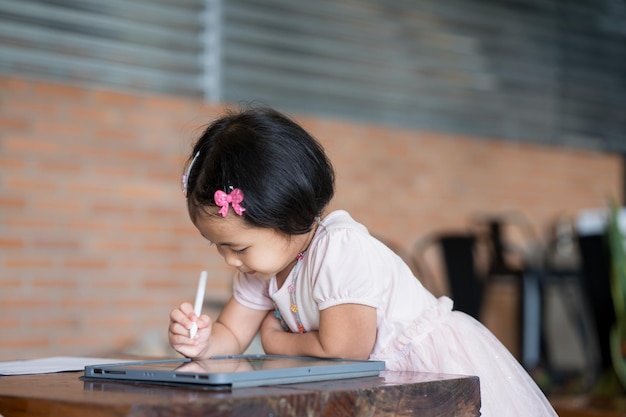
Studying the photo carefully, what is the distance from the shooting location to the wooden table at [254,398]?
32.0 inches

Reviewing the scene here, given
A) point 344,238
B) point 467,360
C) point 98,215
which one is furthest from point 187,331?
point 98,215

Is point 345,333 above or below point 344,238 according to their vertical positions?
below

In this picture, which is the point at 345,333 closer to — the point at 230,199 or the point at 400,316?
the point at 400,316

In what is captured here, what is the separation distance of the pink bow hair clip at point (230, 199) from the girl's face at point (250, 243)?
18 millimetres

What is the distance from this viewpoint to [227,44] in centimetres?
407

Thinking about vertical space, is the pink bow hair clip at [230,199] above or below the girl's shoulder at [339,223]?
above

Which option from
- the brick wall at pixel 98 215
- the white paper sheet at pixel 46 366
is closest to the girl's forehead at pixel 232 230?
the white paper sheet at pixel 46 366

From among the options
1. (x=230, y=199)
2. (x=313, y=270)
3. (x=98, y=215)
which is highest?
(x=230, y=199)

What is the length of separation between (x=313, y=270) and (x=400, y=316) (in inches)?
5.3

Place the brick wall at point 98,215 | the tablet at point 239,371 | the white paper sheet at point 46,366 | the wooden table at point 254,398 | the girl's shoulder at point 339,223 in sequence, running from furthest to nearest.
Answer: the brick wall at point 98,215 → the girl's shoulder at point 339,223 → the white paper sheet at point 46,366 → the tablet at point 239,371 → the wooden table at point 254,398

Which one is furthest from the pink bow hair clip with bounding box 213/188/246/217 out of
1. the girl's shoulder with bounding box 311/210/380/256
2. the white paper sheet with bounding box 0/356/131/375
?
the white paper sheet with bounding box 0/356/131/375

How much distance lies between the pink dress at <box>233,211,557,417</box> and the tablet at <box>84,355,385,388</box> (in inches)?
6.1

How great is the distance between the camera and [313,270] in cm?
129

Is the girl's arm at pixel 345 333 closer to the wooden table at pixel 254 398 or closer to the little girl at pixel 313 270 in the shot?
the little girl at pixel 313 270
